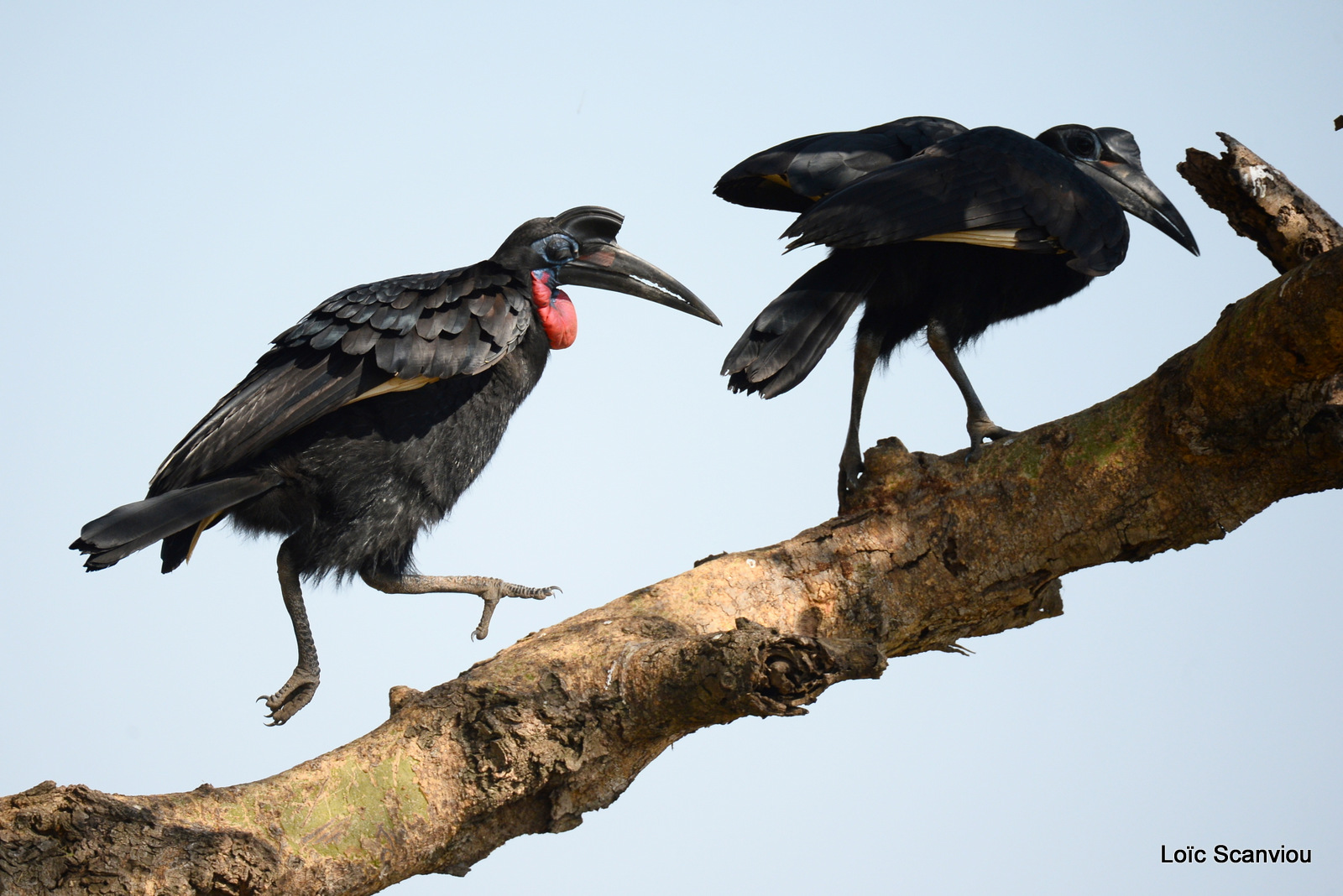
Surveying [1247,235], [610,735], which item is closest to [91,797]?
[610,735]

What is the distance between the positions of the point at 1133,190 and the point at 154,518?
353 centimetres

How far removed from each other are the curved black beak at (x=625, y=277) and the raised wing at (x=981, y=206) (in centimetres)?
91

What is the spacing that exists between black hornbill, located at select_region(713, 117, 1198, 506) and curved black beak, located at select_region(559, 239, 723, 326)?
42 cm

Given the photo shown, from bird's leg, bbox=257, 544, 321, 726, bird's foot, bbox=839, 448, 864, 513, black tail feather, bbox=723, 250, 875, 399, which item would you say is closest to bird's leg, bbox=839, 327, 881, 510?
bird's foot, bbox=839, 448, 864, 513

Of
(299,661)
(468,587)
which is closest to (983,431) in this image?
(468,587)

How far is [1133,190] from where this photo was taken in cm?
462

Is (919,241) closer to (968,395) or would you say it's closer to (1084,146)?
(968,395)

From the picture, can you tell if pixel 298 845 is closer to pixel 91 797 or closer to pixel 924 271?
pixel 91 797

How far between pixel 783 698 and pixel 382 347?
2052 mm

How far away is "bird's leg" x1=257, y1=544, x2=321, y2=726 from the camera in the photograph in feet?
13.0

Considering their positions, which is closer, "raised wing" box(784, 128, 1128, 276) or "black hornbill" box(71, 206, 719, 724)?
"raised wing" box(784, 128, 1128, 276)

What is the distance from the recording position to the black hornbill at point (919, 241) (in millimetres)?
3734

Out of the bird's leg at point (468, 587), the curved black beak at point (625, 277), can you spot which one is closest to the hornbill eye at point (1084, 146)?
the curved black beak at point (625, 277)

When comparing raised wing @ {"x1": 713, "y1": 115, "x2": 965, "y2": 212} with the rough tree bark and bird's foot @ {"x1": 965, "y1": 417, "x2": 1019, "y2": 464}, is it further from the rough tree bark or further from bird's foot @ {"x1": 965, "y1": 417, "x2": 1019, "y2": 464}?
the rough tree bark
